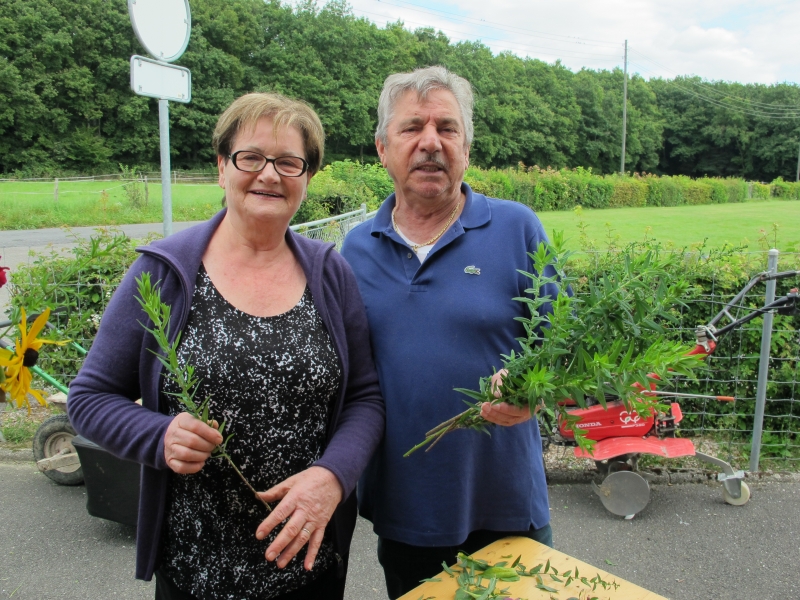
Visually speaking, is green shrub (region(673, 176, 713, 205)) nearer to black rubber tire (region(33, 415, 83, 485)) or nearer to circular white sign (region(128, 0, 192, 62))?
circular white sign (region(128, 0, 192, 62))

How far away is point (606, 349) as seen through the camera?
1288 millimetres

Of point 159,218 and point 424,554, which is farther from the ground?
point 159,218

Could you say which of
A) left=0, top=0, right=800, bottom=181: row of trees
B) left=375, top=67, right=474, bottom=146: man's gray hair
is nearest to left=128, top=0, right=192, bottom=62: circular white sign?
left=375, top=67, right=474, bottom=146: man's gray hair

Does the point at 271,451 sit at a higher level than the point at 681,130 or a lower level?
lower

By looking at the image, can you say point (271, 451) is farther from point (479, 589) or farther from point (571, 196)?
point (571, 196)

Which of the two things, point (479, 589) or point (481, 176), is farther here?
point (481, 176)

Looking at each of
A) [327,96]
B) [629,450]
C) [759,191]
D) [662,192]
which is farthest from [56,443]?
[759,191]

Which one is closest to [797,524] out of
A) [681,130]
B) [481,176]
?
[481,176]

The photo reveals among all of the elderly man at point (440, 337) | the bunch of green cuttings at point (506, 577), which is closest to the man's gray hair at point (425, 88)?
the elderly man at point (440, 337)

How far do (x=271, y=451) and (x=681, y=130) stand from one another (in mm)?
87643

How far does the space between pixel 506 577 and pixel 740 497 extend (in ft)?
10.0

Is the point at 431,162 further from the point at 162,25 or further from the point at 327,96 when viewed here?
the point at 327,96

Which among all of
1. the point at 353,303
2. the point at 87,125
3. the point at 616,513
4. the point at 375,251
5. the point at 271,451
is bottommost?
the point at 616,513

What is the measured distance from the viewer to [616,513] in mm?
3773
